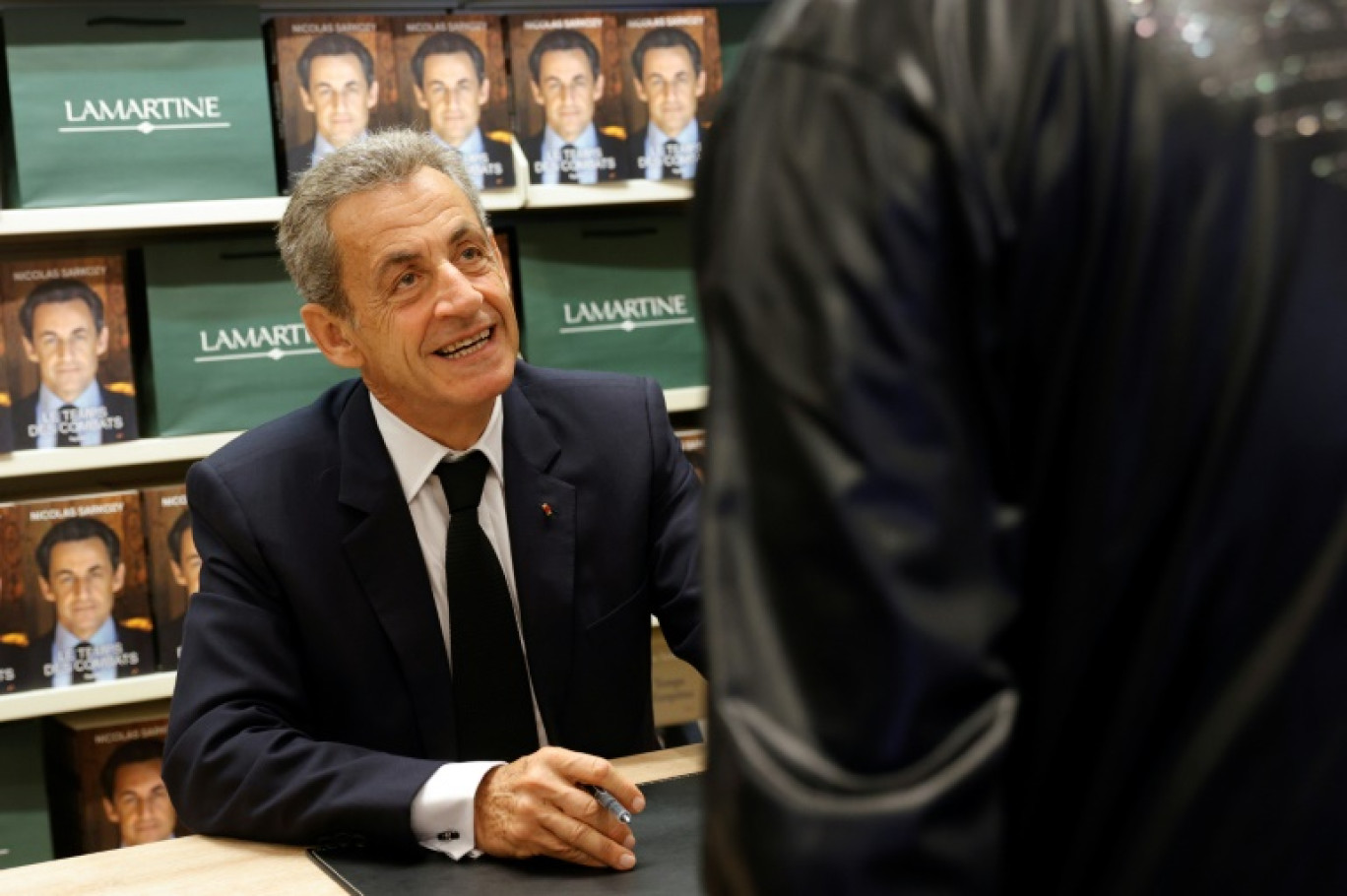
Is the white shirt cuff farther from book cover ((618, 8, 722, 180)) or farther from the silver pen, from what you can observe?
book cover ((618, 8, 722, 180))

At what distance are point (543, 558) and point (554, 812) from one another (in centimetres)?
60

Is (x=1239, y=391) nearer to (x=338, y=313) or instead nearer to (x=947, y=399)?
(x=947, y=399)

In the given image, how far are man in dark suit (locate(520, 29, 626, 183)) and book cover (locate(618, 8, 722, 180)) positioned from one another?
72mm

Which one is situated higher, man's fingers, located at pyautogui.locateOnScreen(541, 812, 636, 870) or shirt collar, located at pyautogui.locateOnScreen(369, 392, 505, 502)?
shirt collar, located at pyautogui.locateOnScreen(369, 392, 505, 502)

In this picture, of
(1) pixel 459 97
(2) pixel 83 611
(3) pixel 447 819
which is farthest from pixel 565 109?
(3) pixel 447 819


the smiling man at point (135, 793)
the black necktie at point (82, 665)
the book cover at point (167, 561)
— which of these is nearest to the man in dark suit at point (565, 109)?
the book cover at point (167, 561)

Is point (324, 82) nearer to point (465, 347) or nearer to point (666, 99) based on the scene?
point (666, 99)

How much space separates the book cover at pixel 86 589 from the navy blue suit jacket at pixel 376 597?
75cm

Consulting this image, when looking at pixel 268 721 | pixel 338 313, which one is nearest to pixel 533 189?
pixel 338 313

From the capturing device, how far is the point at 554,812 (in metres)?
1.39

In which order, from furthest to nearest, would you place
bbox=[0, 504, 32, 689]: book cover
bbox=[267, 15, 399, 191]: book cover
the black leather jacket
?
bbox=[267, 15, 399, 191]: book cover → bbox=[0, 504, 32, 689]: book cover → the black leather jacket

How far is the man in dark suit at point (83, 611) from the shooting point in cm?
258

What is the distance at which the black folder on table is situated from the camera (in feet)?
4.37

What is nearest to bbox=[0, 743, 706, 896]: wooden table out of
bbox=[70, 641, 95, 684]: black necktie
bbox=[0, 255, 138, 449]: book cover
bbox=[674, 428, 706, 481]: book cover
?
bbox=[70, 641, 95, 684]: black necktie
